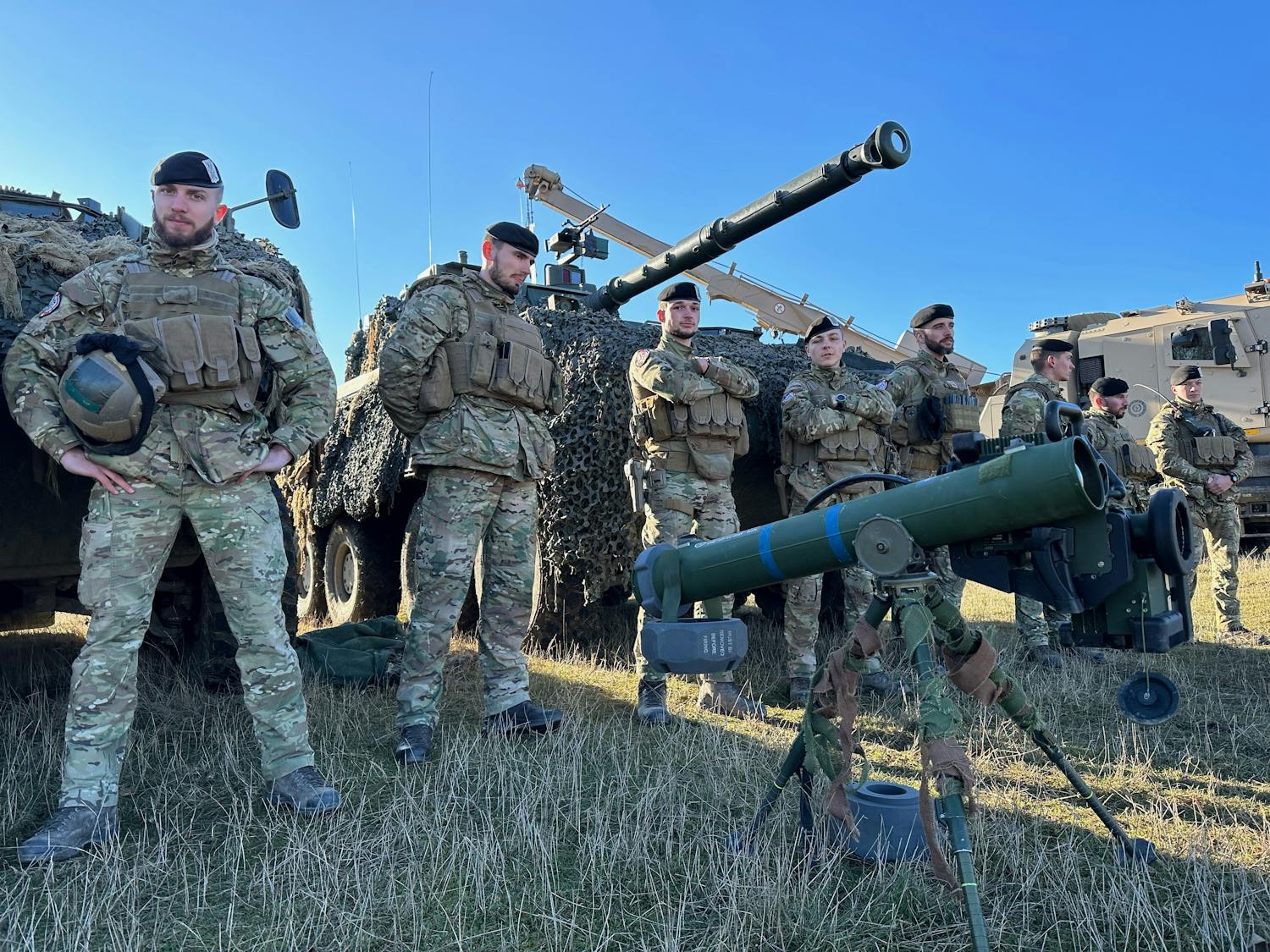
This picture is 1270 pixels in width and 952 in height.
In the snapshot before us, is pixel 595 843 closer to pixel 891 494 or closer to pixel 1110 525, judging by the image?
pixel 891 494

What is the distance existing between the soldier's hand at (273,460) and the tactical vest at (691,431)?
1997 mm

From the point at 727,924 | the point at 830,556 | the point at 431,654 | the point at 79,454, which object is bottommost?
the point at 727,924

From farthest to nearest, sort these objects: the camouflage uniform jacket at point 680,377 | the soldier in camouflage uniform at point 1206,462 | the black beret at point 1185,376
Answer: the black beret at point 1185,376, the soldier in camouflage uniform at point 1206,462, the camouflage uniform jacket at point 680,377

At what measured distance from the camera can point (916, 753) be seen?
380 cm

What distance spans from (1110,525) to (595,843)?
1.52 m

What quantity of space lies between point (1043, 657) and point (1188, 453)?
2.57m

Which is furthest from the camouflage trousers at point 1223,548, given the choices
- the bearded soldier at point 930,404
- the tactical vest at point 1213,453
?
the bearded soldier at point 930,404

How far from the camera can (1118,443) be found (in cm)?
649

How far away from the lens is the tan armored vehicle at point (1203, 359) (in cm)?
1073

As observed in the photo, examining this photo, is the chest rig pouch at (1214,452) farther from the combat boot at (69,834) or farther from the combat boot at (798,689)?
the combat boot at (69,834)

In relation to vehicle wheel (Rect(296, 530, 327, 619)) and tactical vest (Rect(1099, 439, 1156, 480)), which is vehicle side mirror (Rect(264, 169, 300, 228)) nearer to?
vehicle wheel (Rect(296, 530, 327, 619))

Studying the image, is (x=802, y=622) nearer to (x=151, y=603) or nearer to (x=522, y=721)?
(x=522, y=721)

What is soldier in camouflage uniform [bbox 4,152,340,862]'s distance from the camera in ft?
9.32

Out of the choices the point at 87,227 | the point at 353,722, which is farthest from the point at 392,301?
the point at 353,722
